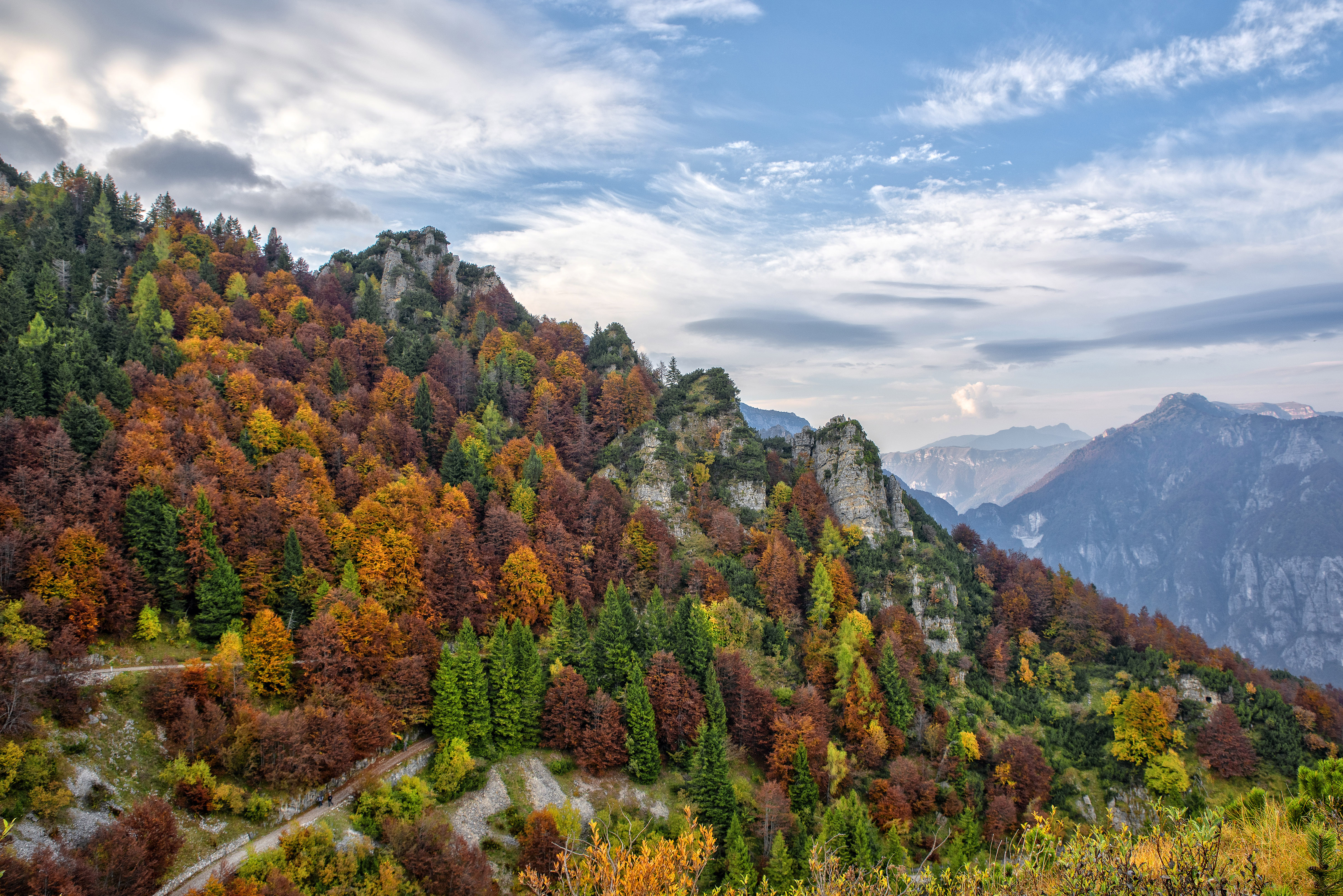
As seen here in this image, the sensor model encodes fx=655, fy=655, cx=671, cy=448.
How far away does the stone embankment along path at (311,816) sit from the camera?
36781 millimetres

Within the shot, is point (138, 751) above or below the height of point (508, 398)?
below

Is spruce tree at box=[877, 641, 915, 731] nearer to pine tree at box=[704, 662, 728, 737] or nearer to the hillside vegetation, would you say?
the hillside vegetation

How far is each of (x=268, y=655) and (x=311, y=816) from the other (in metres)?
13.1

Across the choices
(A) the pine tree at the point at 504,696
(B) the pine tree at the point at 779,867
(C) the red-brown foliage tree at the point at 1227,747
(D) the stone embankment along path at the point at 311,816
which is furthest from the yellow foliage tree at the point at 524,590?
(C) the red-brown foliage tree at the point at 1227,747

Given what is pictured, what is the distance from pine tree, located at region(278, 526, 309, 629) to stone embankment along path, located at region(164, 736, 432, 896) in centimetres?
1208

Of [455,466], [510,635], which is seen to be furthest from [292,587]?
[455,466]

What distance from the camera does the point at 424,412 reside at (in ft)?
297

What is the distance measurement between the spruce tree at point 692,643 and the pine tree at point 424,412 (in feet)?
145

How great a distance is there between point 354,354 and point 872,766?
284 feet

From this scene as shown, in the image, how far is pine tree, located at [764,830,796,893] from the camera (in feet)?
157

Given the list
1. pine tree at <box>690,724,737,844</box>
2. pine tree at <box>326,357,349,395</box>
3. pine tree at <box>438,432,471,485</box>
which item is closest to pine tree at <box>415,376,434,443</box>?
pine tree at <box>438,432,471,485</box>

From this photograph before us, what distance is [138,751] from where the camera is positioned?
4156 cm

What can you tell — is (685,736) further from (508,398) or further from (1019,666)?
(508,398)

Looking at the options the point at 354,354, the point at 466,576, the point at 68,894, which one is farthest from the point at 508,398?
the point at 68,894
